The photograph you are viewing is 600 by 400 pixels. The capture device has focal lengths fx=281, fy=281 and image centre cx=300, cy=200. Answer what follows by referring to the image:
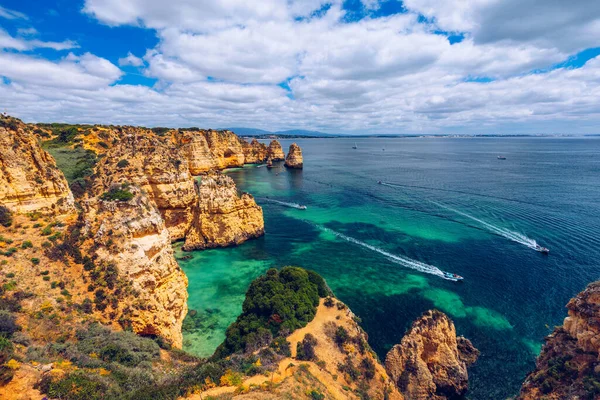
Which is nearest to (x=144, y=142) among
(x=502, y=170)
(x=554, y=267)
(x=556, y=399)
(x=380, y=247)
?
(x=380, y=247)

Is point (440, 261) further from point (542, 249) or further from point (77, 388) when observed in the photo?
point (77, 388)

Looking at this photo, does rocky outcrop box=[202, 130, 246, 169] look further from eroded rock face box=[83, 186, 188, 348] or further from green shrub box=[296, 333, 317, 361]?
green shrub box=[296, 333, 317, 361]

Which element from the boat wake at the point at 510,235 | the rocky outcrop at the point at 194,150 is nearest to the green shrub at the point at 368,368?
the boat wake at the point at 510,235

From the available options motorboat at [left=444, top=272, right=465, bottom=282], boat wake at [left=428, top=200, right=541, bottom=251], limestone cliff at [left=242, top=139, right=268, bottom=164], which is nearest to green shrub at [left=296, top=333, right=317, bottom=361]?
motorboat at [left=444, top=272, right=465, bottom=282]

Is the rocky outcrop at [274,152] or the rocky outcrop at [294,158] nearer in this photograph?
the rocky outcrop at [294,158]

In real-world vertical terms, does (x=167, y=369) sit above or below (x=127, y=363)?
below

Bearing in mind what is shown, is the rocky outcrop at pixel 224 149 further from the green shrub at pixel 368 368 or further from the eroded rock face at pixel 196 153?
the green shrub at pixel 368 368

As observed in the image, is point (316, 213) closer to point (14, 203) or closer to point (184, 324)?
point (184, 324)
